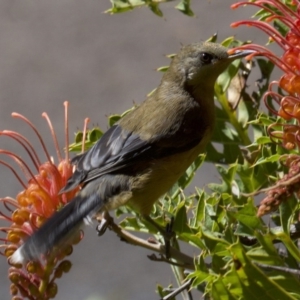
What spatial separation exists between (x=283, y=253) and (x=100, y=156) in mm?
884

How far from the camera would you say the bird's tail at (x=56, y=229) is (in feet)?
5.95

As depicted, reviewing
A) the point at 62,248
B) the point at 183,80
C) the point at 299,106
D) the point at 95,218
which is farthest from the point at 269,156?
the point at 183,80

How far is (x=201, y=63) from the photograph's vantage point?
2662 mm

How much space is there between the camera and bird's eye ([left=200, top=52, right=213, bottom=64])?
2564mm

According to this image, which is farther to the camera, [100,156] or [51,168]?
[100,156]

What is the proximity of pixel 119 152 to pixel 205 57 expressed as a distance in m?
0.47

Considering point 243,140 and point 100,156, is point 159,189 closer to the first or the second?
point 100,156

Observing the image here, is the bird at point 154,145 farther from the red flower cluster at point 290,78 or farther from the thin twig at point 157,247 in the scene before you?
the red flower cluster at point 290,78

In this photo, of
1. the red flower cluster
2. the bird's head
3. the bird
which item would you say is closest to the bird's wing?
the bird

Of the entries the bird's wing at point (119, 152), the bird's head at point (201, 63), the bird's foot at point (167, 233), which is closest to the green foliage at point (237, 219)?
the bird's foot at point (167, 233)

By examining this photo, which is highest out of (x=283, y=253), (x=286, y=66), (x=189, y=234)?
(x=286, y=66)

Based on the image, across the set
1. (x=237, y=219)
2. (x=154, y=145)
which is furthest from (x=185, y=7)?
(x=237, y=219)

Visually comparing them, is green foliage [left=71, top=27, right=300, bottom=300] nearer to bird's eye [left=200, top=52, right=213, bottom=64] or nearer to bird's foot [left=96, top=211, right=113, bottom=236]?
bird's foot [left=96, top=211, right=113, bottom=236]

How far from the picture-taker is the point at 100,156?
240cm
